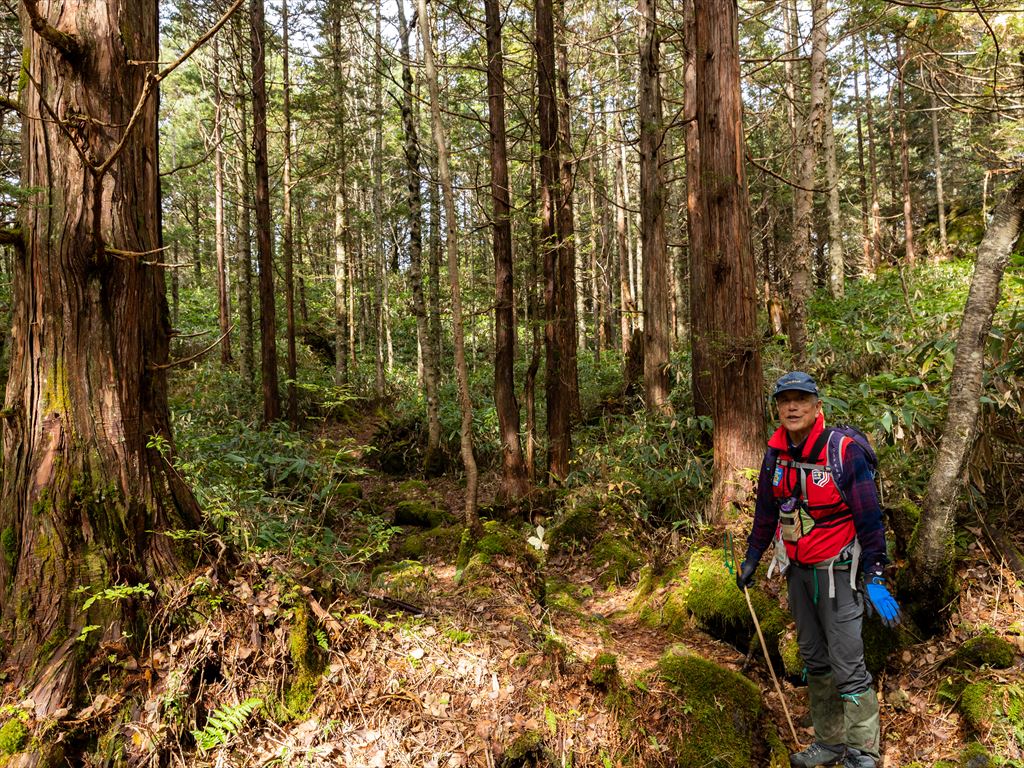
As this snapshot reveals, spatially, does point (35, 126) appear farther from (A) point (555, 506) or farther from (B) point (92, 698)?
(A) point (555, 506)

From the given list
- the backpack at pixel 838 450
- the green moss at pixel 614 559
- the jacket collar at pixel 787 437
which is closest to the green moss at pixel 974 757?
the backpack at pixel 838 450

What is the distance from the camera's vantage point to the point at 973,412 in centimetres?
358

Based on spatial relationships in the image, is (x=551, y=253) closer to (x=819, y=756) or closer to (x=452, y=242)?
(x=452, y=242)

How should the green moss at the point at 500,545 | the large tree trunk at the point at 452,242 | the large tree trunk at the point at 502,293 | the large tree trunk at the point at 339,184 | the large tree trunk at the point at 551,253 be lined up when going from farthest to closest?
the large tree trunk at the point at 339,184
the large tree trunk at the point at 551,253
the large tree trunk at the point at 502,293
the large tree trunk at the point at 452,242
the green moss at the point at 500,545

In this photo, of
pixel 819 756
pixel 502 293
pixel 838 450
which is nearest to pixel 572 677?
pixel 819 756

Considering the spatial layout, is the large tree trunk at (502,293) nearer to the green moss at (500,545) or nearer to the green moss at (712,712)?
the green moss at (500,545)

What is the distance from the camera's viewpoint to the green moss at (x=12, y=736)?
92.0 inches

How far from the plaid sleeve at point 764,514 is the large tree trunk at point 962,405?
107 cm

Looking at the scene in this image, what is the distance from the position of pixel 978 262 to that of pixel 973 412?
994 millimetres

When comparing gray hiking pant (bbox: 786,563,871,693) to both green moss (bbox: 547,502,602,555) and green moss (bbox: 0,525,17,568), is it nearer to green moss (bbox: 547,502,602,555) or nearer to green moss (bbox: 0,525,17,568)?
green moss (bbox: 547,502,602,555)

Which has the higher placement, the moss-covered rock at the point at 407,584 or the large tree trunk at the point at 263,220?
the large tree trunk at the point at 263,220

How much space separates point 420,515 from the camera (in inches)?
332

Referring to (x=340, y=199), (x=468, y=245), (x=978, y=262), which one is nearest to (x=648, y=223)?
(x=978, y=262)

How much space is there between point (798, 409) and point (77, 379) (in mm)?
4076
